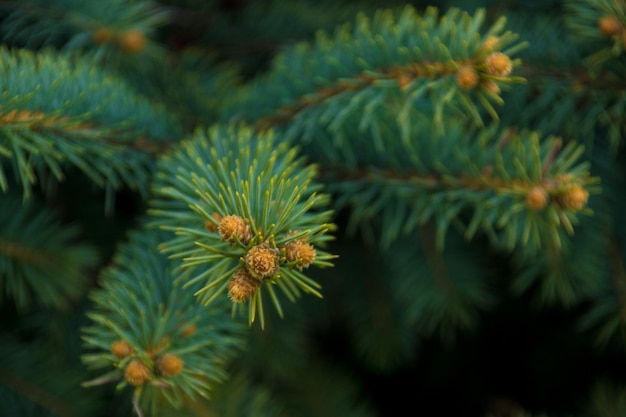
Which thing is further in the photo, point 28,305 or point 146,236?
point 28,305

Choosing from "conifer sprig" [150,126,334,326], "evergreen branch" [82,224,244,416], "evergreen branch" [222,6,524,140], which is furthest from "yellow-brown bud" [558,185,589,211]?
"evergreen branch" [82,224,244,416]

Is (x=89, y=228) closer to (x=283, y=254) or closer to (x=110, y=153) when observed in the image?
(x=110, y=153)

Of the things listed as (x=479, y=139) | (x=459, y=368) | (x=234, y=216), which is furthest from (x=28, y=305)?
(x=459, y=368)

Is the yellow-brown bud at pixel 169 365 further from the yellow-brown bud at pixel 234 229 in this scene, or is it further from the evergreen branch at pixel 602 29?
the evergreen branch at pixel 602 29

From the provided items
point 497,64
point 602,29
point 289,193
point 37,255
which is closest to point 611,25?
point 602,29

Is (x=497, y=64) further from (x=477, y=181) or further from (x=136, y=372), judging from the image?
(x=136, y=372)

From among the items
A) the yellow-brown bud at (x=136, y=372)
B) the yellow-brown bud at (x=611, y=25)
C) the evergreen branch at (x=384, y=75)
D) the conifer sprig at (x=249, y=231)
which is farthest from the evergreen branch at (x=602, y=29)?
the yellow-brown bud at (x=136, y=372)

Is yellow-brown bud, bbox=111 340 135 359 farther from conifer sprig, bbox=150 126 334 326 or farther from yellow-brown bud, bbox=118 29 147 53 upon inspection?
yellow-brown bud, bbox=118 29 147 53
